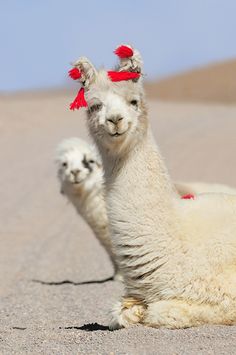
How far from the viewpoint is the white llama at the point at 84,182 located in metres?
13.5

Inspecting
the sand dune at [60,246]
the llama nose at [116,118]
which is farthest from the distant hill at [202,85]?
the llama nose at [116,118]

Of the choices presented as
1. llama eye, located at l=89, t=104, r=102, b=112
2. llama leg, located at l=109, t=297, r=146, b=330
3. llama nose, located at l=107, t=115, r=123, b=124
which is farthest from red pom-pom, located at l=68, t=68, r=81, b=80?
llama leg, located at l=109, t=297, r=146, b=330

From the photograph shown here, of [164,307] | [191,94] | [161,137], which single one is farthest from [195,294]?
[191,94]

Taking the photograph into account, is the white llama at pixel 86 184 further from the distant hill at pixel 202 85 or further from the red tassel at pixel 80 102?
the distant hill at pixel 202 85

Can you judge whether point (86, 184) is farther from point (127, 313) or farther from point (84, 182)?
point (127, 313)

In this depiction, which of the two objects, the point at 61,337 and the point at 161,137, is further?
the point at 161,137

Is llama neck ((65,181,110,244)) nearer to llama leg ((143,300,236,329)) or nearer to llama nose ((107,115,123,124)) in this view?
llama leg ((143,300,236,329))

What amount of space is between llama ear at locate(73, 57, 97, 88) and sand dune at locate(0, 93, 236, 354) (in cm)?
179

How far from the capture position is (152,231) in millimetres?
6668

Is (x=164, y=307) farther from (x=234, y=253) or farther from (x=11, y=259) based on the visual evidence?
(x=11, y=259)

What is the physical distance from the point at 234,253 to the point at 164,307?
61 centimetres

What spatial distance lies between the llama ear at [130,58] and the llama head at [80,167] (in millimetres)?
6627

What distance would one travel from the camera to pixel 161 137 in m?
36.3

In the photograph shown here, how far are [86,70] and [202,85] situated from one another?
5848 centimetres
